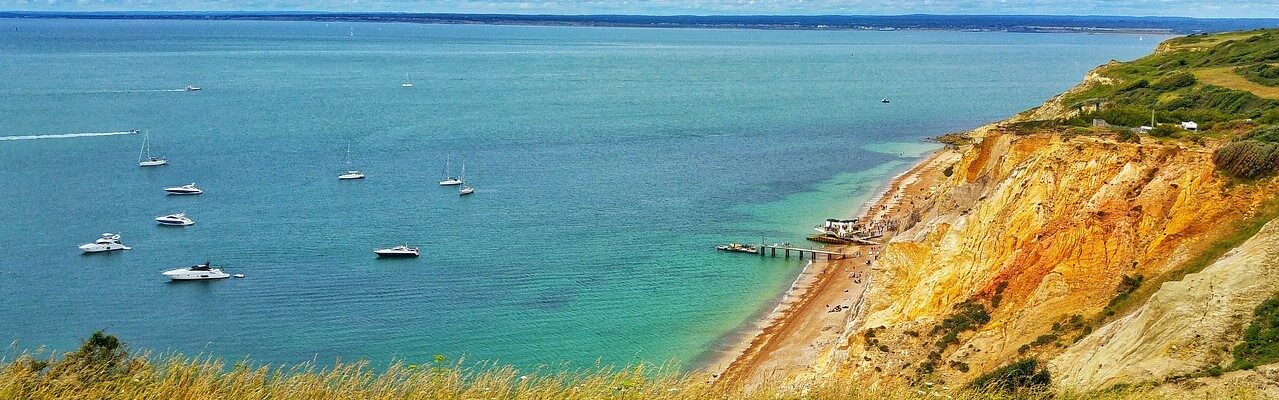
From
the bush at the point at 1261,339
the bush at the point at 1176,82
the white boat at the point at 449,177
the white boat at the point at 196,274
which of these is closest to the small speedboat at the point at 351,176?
the white boat at the point at 449,177

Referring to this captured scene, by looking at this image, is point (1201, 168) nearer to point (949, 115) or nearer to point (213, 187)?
point (213, 187)

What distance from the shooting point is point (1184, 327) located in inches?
758

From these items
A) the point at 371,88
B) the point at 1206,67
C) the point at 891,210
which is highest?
the point at 1206,67

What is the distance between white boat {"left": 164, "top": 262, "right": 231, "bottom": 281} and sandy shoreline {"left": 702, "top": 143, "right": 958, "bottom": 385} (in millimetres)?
20296

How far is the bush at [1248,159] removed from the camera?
1026 inches

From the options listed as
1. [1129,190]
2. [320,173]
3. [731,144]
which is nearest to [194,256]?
[320,173]

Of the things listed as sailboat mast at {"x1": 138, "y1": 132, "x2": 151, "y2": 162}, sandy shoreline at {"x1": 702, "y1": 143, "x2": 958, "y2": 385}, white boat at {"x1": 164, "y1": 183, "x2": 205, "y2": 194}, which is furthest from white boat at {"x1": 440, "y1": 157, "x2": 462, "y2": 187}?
sandy shoreline at {"x1": 702, "y1": 143, "x2": 958, "y2": 385}

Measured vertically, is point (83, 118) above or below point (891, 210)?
below

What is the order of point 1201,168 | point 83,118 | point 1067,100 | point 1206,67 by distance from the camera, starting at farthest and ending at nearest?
point 83,118 → point 1067,100 → point 1206,67 → point 1201,168

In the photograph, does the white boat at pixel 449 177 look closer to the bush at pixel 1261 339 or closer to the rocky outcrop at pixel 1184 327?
the rocky outcrop at pixel 1184 327

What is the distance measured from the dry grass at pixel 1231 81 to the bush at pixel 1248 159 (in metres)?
24.5

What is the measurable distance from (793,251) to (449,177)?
2582 cm

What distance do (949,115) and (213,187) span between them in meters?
71.0

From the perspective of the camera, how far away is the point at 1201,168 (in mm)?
26922
